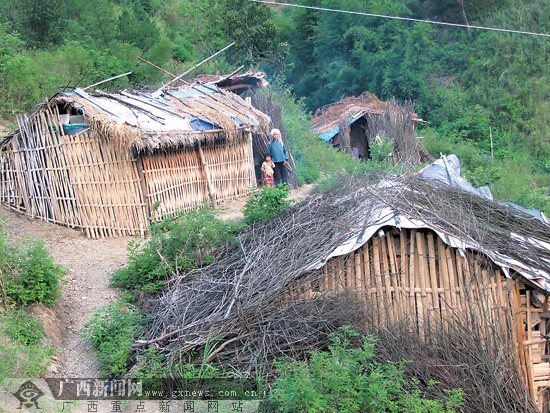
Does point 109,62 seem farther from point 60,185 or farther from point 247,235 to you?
point 247,235

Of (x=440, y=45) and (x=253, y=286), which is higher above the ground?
(x=440, y=45)

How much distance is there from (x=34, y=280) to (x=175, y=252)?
1915 millimetres

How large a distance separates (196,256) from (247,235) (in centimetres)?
76

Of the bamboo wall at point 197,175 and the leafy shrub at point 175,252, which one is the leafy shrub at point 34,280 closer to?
the leafy shrub at point 175,252

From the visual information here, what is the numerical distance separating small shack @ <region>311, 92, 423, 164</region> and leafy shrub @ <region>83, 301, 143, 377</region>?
11.8 m

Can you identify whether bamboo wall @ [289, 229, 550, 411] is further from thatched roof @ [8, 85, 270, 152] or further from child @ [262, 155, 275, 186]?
child @ [262, 155, 275, 186]

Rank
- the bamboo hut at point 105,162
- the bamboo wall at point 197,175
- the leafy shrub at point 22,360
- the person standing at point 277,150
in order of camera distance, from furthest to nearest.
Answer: the person standing at point 277,150, the bamboo wall at point 197,175, the bamboo hut at point 105,162, the leafy shrub at point 22,360

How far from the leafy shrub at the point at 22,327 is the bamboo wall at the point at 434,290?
281cm

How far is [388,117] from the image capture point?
A: 18.9m

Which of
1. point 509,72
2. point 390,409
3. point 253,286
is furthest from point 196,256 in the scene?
point 509,72

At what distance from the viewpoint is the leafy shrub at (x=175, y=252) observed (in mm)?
8328

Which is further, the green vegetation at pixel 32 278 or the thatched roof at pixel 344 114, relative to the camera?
the thatched roof at pixel 344 114

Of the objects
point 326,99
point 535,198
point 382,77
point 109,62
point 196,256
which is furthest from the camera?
point 326,99

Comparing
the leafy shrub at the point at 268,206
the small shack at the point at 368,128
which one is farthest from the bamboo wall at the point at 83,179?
the small shack at the point at 368,128
